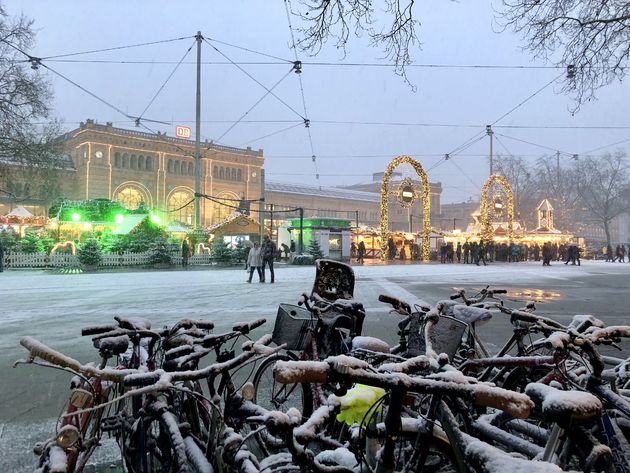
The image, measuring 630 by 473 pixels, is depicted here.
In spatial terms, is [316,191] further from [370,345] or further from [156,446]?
[156,446]

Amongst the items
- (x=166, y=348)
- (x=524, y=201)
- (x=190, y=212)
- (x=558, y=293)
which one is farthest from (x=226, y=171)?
(x=166, y=348)

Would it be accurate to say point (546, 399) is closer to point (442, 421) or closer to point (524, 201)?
point (442, 421)

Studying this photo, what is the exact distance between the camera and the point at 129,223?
2958 cm

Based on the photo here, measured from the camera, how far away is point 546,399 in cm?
161

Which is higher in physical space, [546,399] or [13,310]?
[546,399]

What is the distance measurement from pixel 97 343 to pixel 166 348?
47 centimetres

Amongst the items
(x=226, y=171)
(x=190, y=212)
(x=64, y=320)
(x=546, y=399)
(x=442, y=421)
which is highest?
(x=226, y=171)

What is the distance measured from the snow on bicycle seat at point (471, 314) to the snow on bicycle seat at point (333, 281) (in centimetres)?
142

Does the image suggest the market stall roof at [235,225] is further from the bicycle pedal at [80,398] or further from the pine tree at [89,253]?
the bicycle pedal at [80,398]

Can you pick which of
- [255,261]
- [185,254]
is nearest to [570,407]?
[255,261]

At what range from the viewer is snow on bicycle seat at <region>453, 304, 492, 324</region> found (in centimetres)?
376

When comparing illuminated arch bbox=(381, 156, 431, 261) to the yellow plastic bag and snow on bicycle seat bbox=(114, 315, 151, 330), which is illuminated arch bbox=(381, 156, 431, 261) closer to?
snow on bicycle seat bbox=(114, 315, 151, 330)

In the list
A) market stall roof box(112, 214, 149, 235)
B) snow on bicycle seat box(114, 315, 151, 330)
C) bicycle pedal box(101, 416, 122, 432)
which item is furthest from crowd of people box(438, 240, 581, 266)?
bicycle pedal box(101, 416, 122, 432)

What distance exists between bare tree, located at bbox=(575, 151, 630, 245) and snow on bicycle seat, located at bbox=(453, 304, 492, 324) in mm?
55568
